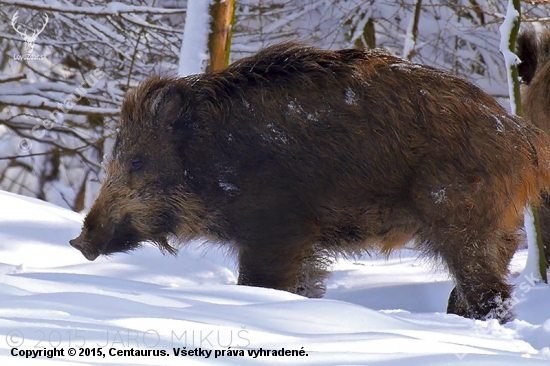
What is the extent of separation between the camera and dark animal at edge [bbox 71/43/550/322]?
12.1 feet

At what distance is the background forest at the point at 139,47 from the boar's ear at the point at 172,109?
4.01m

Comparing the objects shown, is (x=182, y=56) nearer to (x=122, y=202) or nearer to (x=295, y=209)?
(x=122, y=202)

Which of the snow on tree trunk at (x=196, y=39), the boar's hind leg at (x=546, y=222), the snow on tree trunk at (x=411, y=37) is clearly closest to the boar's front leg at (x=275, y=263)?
the boar's hind leg at (x=546, y=222)

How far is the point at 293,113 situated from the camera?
3.85m

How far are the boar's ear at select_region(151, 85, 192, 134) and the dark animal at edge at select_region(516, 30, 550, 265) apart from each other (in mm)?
2416

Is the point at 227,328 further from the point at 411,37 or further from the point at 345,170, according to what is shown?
the point at 411,37

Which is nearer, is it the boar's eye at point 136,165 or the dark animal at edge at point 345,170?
the dark animal at edge at point 345,170

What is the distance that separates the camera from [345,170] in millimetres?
3760

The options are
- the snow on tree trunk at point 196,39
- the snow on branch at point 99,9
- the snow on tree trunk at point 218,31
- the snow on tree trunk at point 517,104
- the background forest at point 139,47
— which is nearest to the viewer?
the snow on tree trunk at point 517,104

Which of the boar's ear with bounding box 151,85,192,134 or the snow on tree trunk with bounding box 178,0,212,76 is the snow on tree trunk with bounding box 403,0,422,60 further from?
the boar's ear with bounding box 151,85,192,134

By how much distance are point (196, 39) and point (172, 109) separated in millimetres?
2084

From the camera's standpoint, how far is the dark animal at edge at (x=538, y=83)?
516cm

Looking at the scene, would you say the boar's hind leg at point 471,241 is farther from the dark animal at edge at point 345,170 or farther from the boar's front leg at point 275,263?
the boar's front leg at point 275,263

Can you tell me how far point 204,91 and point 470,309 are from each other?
1.83m
